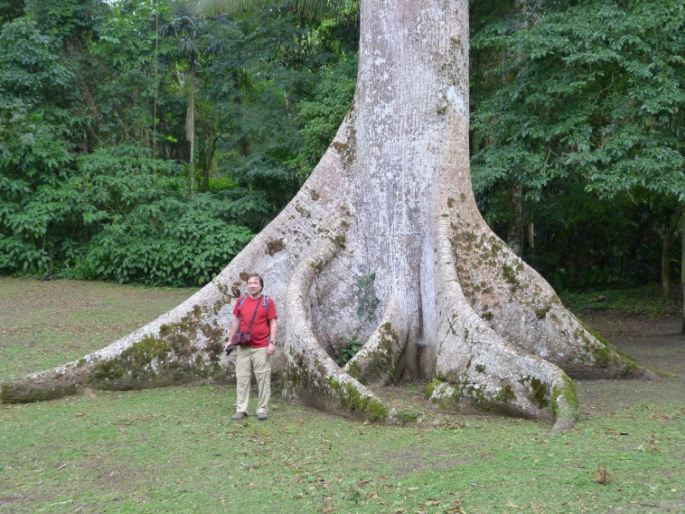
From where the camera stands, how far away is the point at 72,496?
5.16 m

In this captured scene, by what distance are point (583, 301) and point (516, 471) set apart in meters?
13.0

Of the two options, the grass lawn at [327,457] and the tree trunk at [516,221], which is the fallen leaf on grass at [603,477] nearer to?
the grass lawn at [327,457]

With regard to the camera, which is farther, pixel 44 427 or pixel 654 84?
pixel 654 84

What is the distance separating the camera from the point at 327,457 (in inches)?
225

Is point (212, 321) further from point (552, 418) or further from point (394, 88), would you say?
point (552, 418)

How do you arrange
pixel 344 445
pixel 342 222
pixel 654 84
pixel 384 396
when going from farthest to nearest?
pixel 654 84, pixel 342 222, pixel 384 396, pixel 344 445

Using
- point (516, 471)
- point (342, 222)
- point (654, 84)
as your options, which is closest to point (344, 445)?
point (516, 471)

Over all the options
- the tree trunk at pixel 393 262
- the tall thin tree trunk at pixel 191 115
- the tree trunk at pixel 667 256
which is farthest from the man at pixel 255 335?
the tall thin tree trunk at pixel 191 115

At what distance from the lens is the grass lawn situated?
482 centimetres

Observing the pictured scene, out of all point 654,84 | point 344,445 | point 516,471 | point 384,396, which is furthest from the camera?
point 654,84

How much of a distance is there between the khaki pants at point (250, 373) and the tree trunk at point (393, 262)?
25.6 inches

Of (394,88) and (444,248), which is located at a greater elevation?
(394,88)

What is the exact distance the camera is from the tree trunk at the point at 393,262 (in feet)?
26.2

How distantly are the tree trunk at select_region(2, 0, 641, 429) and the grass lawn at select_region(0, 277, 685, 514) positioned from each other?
1.14ft
